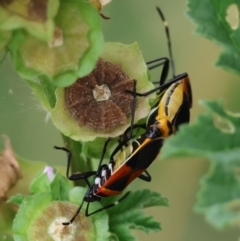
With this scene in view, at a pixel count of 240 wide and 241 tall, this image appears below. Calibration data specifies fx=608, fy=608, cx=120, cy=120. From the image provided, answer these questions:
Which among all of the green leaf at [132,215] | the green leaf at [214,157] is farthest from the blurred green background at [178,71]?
the green leaf at [214,157]

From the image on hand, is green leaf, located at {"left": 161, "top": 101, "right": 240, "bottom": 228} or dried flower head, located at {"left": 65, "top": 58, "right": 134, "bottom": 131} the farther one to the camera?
dried flower head, located at {"left": 65, "top": 58, "right": 134, "bottom": 131}

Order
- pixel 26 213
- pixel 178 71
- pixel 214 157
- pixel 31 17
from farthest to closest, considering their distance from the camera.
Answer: pixel 178 71
pixel 26 213
pixel 31 17
pixel 214 157

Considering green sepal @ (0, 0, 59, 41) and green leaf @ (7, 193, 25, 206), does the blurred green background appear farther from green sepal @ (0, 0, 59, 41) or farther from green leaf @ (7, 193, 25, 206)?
green sepal @ (0, 0, 59, 41)

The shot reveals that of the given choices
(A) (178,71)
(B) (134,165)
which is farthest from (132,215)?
(A) (178,71)

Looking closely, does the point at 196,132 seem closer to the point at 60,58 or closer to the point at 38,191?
the point at 60,58

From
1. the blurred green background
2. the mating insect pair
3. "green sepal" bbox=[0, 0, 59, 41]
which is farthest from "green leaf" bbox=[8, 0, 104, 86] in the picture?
the blurred green background

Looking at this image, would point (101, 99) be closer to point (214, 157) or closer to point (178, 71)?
point (214, 157)

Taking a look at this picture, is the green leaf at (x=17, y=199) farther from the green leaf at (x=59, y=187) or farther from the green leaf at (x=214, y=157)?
the green leaf at (x=214, y=157)
